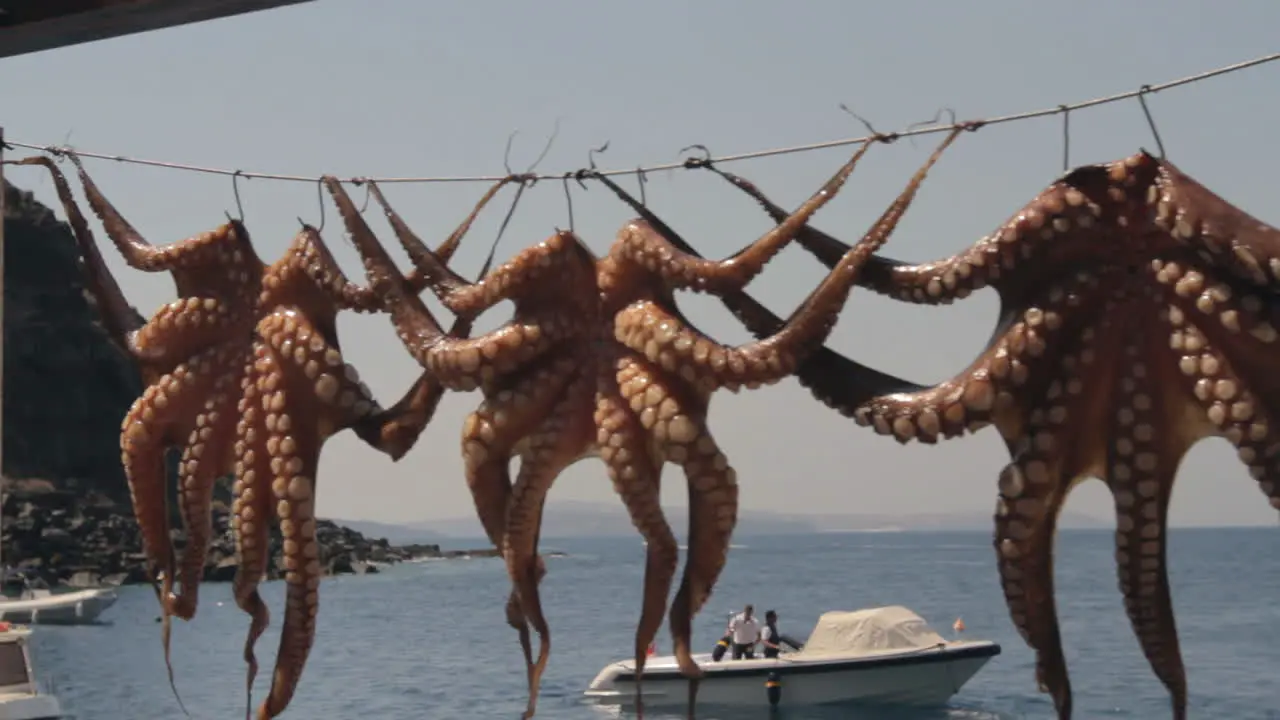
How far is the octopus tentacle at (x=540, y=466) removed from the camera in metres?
4.27

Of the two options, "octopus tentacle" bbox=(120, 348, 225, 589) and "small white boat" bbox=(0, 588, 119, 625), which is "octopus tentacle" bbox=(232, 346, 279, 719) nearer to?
"octopus tentacle" bbox=(120, 348, 225, 589)

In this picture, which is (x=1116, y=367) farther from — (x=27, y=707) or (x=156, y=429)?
(x=27, y=707)

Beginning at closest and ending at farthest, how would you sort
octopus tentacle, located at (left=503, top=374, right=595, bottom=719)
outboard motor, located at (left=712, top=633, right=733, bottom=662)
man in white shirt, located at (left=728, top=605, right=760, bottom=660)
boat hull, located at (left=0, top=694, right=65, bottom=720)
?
octopus tentacle, located at (left=503, top=374, right=595, bottom=719), boat hull, located at (left=0, top=694, right=65, bottom=720), man in white shirt, located at (left=728, top=605, right=760, bottom=660), outboard motor, located at (left=712, top=633, right=733, bottom=662)

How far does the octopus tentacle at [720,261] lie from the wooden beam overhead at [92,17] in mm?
1269

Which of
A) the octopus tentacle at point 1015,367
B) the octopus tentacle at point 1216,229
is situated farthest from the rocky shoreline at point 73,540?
the octopus tentacle at point 1216,229

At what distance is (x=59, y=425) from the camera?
46.9 m

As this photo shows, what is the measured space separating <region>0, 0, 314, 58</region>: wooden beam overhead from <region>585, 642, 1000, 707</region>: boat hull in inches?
676

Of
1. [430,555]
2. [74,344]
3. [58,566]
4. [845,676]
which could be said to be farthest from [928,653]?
[430,555]

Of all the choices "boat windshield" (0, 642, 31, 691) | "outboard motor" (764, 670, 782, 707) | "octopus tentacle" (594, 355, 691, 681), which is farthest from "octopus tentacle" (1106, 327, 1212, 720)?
"outboard motor" (764, 670, 782, 707)

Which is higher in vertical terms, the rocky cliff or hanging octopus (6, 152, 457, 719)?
the rocky cliff

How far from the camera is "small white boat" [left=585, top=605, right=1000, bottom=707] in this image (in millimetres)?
22359

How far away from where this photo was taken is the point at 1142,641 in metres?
3.65

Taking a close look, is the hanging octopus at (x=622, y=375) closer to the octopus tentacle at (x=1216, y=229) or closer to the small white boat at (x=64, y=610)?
the octopus tentacle at (x=1216, y=229)

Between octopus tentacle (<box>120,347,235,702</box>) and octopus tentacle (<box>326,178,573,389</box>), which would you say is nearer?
octopus tentacle (<box>326,178,573,389</box>)
